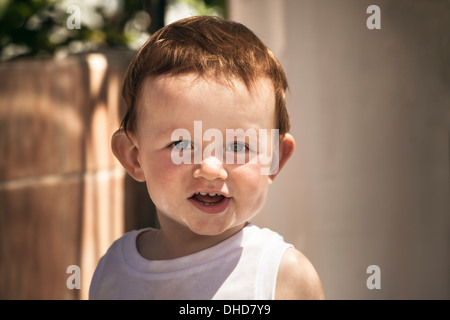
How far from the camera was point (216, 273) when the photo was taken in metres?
0.68

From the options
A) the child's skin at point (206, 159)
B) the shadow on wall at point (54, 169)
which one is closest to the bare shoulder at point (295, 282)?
the child's skin at point (206, 159)

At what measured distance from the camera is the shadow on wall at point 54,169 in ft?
5.01

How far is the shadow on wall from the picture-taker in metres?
1.53

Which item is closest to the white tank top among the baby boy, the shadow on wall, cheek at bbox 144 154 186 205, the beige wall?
the baby boy

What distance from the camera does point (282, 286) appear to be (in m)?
0.67

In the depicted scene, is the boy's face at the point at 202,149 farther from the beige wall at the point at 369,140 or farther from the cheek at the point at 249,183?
the beige wall at the point at 369,140

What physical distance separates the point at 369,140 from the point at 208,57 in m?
0.48

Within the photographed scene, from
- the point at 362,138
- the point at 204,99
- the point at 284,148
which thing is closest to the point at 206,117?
the point at 204,99

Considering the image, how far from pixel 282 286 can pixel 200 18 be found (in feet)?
1.13

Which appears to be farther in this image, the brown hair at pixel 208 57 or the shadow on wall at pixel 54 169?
the shadow on wall at pixel 54 169

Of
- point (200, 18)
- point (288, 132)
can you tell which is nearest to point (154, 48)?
point (200, 18)

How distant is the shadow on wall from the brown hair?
853mm

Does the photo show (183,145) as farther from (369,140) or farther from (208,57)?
(369,140)

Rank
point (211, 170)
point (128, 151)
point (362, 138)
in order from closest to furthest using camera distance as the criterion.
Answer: point (211, 170), point (128, 151), point (362, 138)
